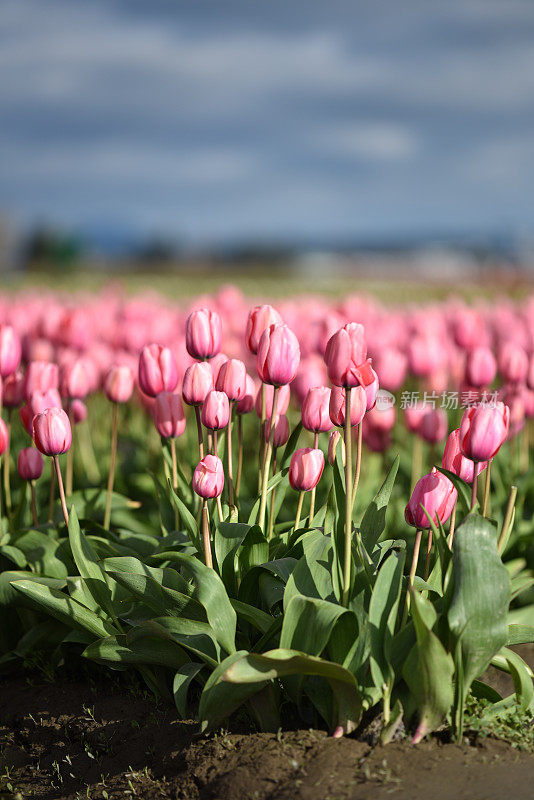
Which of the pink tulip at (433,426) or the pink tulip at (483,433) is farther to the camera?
the pink tulip at (433,426)

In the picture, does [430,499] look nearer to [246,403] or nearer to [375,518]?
[375,518]

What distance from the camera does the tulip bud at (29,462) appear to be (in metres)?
2.77

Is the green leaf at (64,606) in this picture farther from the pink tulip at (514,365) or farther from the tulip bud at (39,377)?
the pink tulip at (514,365)

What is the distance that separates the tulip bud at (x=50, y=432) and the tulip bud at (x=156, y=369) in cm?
37

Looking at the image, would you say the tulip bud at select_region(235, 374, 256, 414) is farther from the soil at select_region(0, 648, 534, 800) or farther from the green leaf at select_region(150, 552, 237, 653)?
the soil at select_region(0, 648, 534, 800)

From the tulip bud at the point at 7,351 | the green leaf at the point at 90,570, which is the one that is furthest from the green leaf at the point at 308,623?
the tulip bud at the point at 7,351

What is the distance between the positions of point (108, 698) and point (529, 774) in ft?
4.36

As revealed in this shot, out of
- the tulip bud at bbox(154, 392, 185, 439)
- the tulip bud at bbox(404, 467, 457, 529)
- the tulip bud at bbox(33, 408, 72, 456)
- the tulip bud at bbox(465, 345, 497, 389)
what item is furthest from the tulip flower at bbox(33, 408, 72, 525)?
the tulip bud at bbox(465, 345, 497, 389)

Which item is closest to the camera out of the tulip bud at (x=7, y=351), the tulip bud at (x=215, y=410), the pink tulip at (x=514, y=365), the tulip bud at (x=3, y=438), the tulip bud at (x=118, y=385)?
the tulip bud at (x=215, y=410)

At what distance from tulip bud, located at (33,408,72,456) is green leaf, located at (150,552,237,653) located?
1.66 ft

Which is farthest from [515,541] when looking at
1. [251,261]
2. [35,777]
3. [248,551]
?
[251,261]

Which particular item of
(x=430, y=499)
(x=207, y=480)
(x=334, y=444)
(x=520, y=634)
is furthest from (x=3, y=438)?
(x=520, y=634)

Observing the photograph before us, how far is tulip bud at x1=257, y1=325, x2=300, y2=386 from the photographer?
222 centimetres

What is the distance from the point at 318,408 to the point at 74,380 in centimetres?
118
